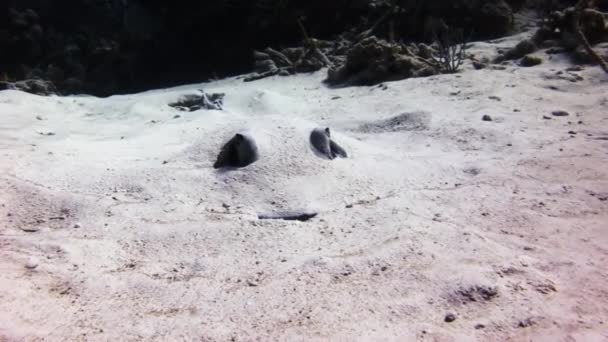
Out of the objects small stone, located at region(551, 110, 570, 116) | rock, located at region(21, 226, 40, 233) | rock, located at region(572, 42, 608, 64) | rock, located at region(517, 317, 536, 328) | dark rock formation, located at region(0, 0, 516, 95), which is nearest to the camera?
rock, located at region(517, 317, 536, 328)

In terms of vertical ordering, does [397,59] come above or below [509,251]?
above

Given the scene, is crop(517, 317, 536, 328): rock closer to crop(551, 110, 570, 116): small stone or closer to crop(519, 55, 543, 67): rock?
crop(551, 110, 570, 116): small stone

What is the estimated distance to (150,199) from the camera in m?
A: 3.46

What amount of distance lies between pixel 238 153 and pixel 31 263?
1885mm

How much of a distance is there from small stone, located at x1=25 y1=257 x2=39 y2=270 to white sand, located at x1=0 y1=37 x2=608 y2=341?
0.01m

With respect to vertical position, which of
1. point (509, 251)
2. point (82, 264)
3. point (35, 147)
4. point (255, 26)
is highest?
point (255, 26)

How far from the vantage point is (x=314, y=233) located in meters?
3.01

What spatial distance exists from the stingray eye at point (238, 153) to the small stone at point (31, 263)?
1.74 m

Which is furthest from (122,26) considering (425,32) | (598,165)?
(598,165)

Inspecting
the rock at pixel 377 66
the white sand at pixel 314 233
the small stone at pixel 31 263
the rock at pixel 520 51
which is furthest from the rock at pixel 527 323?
the rock at pixel 520 51

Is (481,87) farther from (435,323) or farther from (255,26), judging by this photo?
(255,26)

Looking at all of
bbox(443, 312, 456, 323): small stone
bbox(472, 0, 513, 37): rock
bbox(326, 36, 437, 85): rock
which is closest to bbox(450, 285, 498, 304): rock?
bbox(443, 312, 456, 323): small stone

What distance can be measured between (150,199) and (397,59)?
6.29 m

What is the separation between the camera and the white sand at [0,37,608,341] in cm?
204
